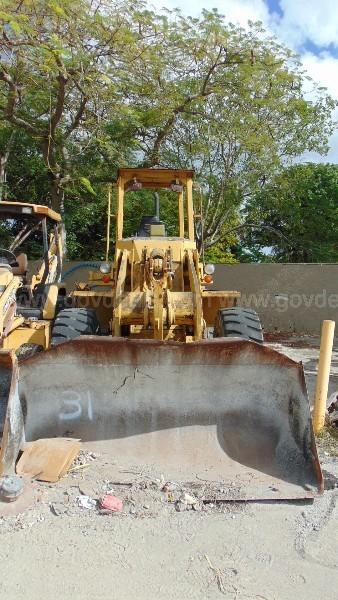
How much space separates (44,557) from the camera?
3182 mm

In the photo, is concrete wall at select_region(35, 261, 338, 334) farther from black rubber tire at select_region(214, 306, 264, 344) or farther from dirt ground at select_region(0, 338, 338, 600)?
dirt ground at select_region(0, 338, 338, 600)

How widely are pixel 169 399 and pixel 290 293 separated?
9.37 metres

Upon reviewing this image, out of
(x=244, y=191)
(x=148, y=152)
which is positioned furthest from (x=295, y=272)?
(x=148, y=152)

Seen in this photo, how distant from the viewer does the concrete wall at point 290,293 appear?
1309 cm

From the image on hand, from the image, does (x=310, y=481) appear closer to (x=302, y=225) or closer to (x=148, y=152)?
(x=148, y=152)

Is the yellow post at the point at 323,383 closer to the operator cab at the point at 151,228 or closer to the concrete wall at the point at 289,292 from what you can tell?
the operator cab at the point at 151,228

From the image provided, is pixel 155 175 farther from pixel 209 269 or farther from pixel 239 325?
pixel 239 325

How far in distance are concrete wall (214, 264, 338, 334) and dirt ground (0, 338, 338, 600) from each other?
366 inches

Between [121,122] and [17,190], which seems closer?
[121,122]

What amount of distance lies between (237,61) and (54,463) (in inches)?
419

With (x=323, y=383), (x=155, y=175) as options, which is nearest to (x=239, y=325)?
(x=323, y=383)

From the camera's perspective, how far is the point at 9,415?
3.98 metres

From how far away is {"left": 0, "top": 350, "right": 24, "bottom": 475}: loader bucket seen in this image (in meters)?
3.92

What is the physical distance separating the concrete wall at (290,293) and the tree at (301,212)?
3856 mm
